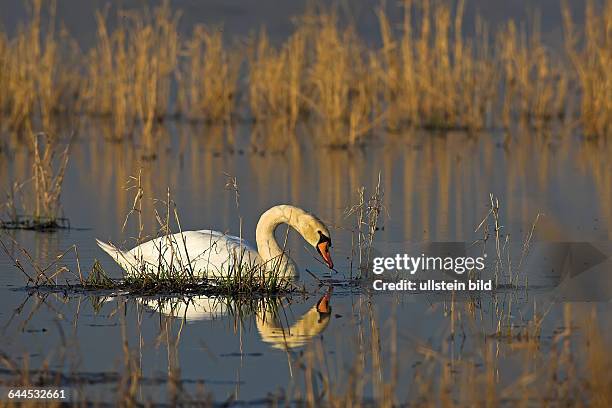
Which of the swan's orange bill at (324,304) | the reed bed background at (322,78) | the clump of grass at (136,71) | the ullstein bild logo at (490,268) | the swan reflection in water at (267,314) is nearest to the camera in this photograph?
the swan reflection in water at (267,314)

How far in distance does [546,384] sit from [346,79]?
41.0 ft

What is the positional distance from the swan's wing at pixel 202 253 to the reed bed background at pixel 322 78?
7.54 meters

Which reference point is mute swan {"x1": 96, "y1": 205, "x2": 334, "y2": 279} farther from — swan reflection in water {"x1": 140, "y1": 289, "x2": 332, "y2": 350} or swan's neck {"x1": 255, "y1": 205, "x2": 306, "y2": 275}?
swan reflection in water {"x1": 140, "y1": 289, "x2": 332, "y2": 350}

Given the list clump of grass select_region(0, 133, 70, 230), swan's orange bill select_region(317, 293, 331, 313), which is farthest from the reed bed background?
swan's orange bill select_region(317, 293, 331, 313)

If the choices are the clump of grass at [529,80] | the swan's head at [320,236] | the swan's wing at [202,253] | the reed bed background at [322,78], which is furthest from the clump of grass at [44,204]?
the clump of grass at [529,80]

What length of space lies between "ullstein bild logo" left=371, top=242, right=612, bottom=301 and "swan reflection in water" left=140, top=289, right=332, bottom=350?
727mm

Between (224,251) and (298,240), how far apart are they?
194cm

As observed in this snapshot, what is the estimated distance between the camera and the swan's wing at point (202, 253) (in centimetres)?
884

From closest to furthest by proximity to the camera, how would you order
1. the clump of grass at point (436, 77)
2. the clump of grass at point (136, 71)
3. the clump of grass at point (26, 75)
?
the clump of grass at point (136, 71) < the clump of grass at point (26, 75) < the clump of grass at point (436, 77)

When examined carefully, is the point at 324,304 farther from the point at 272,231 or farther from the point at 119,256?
the point at 119,256

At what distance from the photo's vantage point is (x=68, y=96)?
20875mm

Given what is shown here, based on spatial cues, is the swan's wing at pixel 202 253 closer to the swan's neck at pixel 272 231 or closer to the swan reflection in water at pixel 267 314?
the swan's neck at pixel 272 231

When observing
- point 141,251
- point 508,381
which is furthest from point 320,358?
point 141,251

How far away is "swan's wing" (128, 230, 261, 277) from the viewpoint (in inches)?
348
